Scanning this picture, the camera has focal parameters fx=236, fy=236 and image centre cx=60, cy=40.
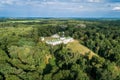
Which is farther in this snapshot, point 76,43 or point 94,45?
point 76,43

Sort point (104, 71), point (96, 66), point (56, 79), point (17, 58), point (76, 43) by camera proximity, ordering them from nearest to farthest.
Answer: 1. point (56, 79)
2. point (104, 71)
3. point (96, 66)
4. point (17, 58)
5. point (76, 43)

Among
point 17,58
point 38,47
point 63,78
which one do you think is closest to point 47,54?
point 38,47

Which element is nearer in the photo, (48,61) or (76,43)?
(48,61)

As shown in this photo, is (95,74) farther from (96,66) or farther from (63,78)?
(63,78)

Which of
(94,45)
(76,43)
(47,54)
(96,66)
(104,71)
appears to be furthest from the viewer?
(76,43)

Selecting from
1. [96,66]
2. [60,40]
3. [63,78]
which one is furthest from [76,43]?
[63,78]

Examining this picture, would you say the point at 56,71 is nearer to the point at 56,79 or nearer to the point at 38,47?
the point at 56,79

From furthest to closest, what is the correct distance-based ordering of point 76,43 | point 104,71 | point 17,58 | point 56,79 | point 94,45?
point 76,43, point 94,45, point 17,58, point 104,71, point 56,79

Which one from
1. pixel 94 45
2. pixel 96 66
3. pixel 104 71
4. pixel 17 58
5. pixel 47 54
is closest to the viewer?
pixel 104 71
